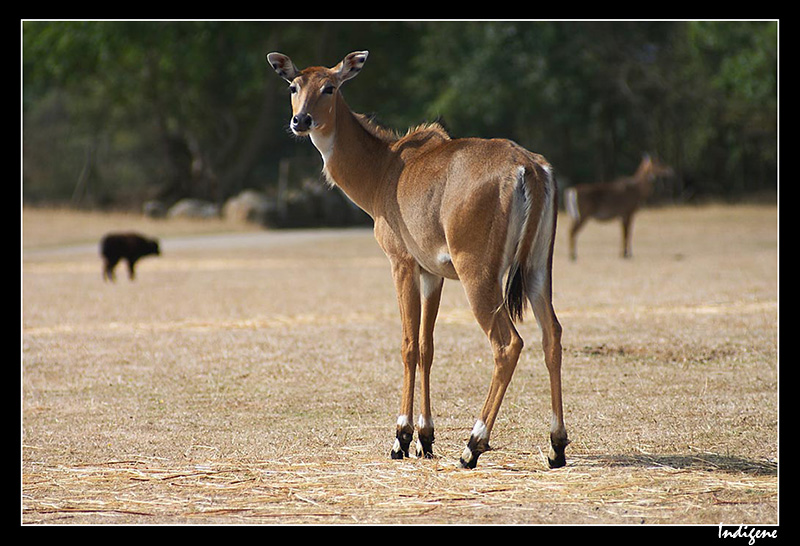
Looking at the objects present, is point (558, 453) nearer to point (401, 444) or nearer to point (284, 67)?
point (401, 444)

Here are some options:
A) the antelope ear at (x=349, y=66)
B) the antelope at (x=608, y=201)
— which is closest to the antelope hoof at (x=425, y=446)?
the antelope ear at (x=349, y=66)

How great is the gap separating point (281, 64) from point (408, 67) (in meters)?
30.6

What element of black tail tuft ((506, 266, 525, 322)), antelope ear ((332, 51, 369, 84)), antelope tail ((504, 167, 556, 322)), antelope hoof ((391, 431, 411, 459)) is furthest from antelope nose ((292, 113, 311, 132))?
antelope hoof ((391, 431, 411, 459))

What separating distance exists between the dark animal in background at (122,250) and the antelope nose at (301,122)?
1006cm

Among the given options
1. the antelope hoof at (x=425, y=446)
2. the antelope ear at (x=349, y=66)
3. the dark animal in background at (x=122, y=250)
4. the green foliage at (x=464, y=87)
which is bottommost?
the antelope hoof at (x=425, y=446)

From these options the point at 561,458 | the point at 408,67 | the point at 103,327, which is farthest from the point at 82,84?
the point at 561,458

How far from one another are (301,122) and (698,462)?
9.14ft

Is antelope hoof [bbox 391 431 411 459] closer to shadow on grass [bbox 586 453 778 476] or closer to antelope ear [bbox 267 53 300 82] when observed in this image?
shadow on grass [bbox 586 453 778 476]

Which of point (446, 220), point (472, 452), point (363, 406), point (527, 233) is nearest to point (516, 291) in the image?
point (527, 233)

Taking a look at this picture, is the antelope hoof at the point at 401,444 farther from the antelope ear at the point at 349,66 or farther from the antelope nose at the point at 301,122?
the antelope ear at the point at 349,66

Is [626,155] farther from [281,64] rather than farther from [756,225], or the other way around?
[281,64]

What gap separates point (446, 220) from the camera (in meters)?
5.50

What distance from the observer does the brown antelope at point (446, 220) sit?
210 inches

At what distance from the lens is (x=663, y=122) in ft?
114
